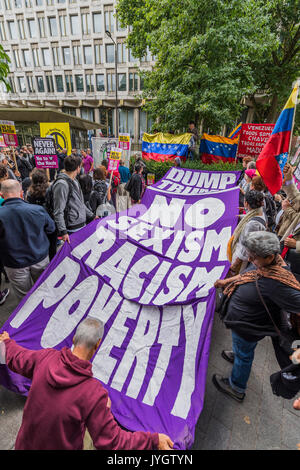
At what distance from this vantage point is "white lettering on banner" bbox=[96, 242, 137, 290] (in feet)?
10.3

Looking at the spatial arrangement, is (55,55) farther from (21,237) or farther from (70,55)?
(21,237)

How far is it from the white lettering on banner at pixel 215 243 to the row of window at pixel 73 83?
3216 cm

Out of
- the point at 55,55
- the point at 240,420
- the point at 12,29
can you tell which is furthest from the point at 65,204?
the point at 12,29

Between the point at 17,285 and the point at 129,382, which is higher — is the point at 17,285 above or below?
above

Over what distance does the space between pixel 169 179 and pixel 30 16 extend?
138ft

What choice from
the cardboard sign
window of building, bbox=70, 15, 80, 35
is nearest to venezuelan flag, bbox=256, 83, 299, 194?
the cardboard sign

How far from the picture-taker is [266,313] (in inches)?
83.0

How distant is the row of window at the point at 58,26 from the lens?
2883cm

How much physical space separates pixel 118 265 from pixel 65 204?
1.37 metres

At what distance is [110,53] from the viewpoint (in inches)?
1175

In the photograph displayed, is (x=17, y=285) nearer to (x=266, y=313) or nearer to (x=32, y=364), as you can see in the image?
(x=32, y=364)

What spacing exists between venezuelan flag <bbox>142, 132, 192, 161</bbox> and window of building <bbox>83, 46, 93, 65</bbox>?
88.1ft

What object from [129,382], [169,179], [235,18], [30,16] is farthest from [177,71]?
[30,16]

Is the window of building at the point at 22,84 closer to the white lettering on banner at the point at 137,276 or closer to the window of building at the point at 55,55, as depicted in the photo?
the window of building at the point at 55,55
